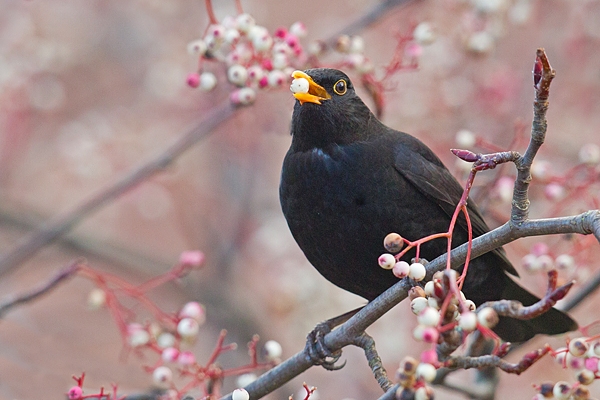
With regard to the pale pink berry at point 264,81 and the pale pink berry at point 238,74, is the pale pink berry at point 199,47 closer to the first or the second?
the pale pink berry at point 238,74

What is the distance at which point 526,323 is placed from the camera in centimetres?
345

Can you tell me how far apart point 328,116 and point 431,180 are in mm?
491

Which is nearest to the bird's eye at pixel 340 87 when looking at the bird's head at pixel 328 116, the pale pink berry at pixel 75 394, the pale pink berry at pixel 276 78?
the bird's head at pixel 328 116

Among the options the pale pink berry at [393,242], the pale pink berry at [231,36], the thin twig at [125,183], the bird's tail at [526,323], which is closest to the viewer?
the pale pink berry at [393,242]

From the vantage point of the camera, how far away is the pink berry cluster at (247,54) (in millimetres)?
3000

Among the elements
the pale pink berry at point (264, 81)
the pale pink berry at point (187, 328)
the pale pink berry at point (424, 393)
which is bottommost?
the pale pink berry at point (424, 393)

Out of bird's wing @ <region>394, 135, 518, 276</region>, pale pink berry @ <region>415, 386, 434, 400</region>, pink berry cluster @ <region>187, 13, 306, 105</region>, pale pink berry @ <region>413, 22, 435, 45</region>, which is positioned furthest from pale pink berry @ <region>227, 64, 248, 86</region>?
pale pink berry @ <region>415, 386, 434, 400</region>

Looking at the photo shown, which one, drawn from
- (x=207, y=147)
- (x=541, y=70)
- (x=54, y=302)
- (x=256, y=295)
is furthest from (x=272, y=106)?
(x=541, y=70)

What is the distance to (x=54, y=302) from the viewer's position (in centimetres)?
718

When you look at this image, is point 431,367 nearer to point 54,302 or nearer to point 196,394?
point 196,394

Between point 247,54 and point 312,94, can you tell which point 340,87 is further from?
point 247,54

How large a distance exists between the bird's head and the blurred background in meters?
0.90

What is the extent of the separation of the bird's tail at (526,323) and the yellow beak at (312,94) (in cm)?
116

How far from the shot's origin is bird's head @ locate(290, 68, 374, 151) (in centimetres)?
312
